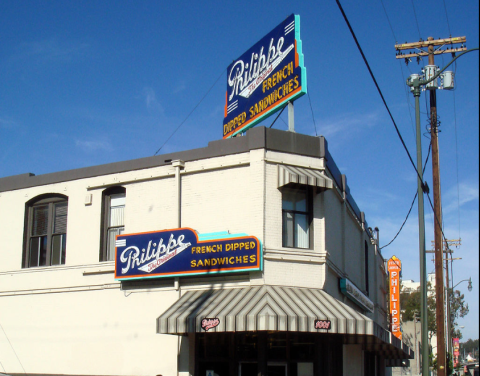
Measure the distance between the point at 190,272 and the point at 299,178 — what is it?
13.2 ft

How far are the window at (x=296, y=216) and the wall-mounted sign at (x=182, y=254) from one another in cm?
142

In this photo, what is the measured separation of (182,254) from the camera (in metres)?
16.6

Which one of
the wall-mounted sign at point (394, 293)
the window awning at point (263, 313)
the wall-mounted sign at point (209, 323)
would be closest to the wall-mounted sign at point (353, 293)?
the window awning at point (263, 313)

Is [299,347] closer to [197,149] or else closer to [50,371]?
[197,149]

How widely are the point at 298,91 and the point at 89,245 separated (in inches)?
322

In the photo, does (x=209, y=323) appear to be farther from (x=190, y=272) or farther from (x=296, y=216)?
(x=296, y=216)

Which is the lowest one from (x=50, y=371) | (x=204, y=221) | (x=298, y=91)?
(x=50, y=371)

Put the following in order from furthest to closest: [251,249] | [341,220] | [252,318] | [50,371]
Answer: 1. [341,220]
2. [50,371]
3. [251,249]
4. [252,318]

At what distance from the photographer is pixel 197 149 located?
17625 millimetres

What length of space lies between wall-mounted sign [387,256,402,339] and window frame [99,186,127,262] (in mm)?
20258

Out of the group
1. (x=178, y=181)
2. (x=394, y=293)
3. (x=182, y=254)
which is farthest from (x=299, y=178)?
(x=394, y=293)

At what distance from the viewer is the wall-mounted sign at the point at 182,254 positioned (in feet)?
51.8

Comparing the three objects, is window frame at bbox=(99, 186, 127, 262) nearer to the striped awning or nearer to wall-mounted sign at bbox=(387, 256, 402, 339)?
the striped awning

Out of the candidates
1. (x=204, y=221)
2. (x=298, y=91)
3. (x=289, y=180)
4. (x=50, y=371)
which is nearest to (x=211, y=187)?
(x=204, y=221)
